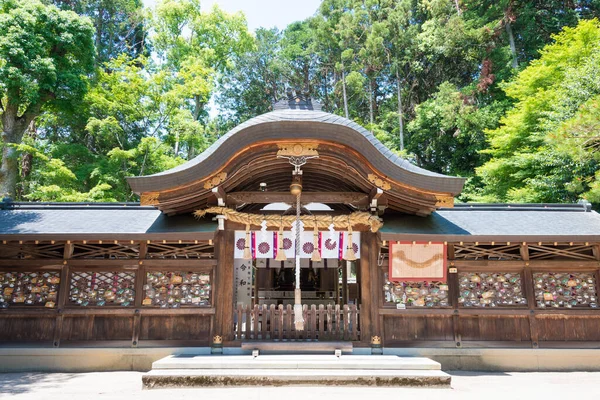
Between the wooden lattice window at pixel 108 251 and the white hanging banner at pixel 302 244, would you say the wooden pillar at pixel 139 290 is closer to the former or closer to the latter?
the wooden lattice window at pixel 108 251

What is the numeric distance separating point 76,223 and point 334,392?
6.21 metres

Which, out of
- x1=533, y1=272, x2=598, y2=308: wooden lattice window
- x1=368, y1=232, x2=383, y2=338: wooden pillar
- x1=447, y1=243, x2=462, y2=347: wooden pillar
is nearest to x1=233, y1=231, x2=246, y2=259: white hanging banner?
x1=368, y1=232, x2=383, y2=338: wooden pillar

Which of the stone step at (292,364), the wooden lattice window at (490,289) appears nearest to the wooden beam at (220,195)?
Result: the stone step at (292,364)

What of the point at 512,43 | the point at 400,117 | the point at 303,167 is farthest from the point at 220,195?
the point at 512,43

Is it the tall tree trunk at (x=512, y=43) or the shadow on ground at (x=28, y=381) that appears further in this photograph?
the tall tree trunk at (x=512, y=43)

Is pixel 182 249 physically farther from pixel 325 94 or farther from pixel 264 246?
pixel 325 94

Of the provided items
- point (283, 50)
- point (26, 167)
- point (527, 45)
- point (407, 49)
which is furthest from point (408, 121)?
point (26, 167)

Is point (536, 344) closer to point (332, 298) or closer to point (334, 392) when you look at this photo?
point (334, 392)

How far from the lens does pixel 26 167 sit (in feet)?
68.7

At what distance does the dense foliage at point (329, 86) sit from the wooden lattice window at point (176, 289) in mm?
4721

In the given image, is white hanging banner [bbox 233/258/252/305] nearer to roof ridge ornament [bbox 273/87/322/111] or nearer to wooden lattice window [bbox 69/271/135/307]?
wooden lattice window [bbox 69/271/135/307]

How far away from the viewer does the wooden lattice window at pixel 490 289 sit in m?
7.75

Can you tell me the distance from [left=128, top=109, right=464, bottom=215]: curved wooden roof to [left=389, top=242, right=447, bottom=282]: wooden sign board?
0.89 meters

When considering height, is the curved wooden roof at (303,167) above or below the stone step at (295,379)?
above
